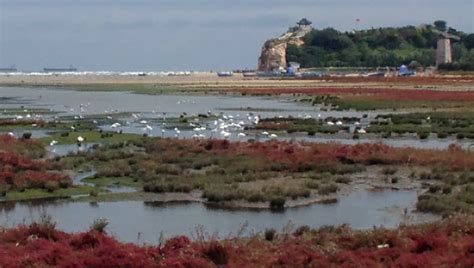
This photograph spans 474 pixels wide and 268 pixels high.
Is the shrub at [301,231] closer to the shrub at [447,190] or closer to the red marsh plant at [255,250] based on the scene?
the red marsh plant at [255,250]

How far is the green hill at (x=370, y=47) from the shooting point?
171887 millimetres

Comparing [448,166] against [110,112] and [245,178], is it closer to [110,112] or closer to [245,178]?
[245,178]

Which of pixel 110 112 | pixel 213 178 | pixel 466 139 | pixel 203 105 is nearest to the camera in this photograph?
pixel 213 178

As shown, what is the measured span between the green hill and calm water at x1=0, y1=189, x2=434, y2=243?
147m

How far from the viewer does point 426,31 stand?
7210 inches

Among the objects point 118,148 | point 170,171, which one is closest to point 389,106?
point 118,148

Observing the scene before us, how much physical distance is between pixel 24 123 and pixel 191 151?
2028 centimetres

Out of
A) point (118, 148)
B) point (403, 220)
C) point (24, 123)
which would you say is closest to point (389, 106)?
point (24, 123)

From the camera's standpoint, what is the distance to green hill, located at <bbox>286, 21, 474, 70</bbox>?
564 feet

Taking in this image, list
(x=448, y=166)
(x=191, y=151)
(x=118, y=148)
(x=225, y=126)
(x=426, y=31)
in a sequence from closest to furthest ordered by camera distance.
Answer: (x=448, y=166) < (x=191, y=151) < (x=118, y=148) < (x=225, y=126) < (x=426, y=31)

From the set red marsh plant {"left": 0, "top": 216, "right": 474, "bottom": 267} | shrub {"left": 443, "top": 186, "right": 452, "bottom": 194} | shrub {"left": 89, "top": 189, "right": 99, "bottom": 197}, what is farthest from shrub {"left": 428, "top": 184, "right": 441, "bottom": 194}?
shrub {"left": 89, "top": 189, "right": 99, "bottom": 197}

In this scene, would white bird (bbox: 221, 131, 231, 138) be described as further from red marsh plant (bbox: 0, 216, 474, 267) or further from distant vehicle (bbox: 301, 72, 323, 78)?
distant vehicle (bbox: 301, 72, 323, 78)

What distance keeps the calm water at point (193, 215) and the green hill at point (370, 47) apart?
147 m

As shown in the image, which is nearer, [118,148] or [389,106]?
[118,148]
